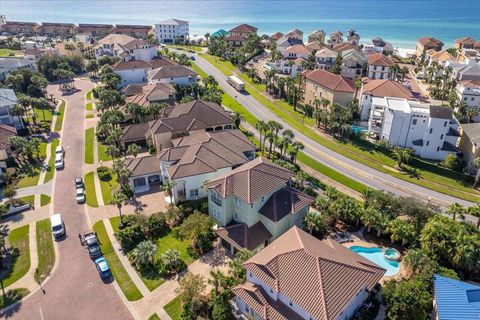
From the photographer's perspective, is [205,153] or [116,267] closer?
[116,267]

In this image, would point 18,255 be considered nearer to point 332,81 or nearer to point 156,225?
point 156,225

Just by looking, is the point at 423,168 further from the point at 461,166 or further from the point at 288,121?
the point at 288,121

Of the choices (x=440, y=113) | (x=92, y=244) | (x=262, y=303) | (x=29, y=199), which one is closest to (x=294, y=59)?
(x=440, y=113)

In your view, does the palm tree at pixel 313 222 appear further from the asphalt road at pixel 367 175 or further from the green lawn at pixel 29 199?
the green lawn at pixel 29 199

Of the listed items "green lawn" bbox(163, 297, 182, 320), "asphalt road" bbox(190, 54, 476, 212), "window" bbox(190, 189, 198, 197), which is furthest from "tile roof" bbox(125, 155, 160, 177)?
"asphalt road" bbox(190, 54, 476, 212)

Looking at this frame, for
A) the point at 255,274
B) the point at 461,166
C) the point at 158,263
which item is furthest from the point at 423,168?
the point at 158,263
